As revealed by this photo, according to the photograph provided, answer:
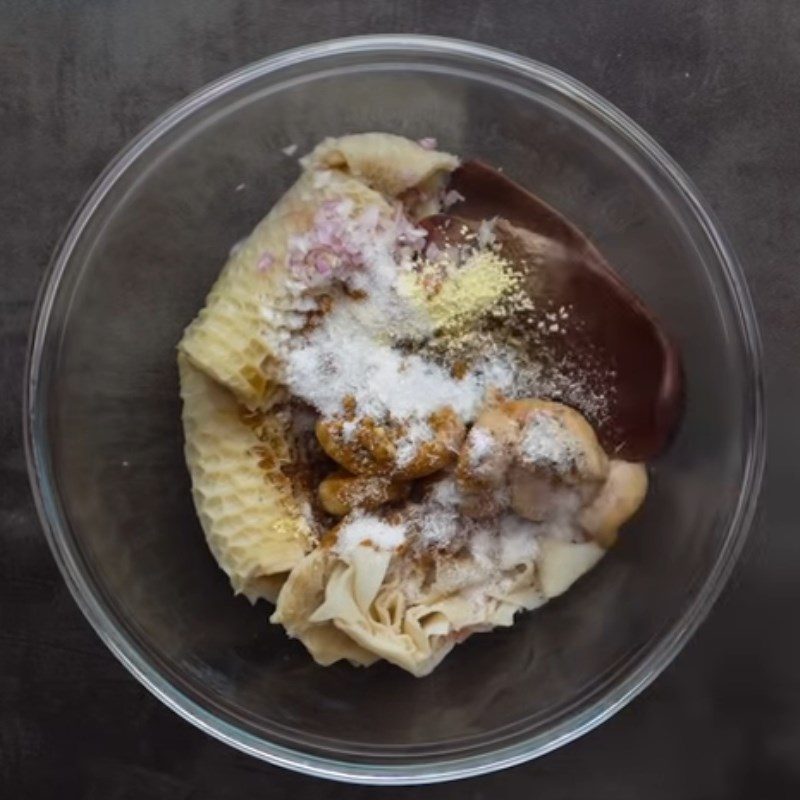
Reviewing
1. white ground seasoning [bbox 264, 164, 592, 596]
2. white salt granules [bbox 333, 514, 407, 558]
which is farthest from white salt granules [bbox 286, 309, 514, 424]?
white salt granules [bbox 333, 514, 407, 558]

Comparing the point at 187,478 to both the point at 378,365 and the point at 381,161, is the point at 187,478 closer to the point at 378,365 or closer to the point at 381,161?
the point at 378,365

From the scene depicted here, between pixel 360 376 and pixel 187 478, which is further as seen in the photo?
pixel 187 478

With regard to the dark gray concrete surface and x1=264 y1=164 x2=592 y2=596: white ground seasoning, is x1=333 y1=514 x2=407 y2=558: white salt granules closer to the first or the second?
x1=264 y1=164 x2=592 y2=596: white ground seasoning

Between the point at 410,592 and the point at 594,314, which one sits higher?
the point at 594,314

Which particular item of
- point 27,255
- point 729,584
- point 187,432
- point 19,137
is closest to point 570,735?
point 729,584

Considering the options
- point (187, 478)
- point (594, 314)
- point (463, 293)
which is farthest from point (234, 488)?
point (594, 314)

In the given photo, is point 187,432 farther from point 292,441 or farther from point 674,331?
point 674,331
